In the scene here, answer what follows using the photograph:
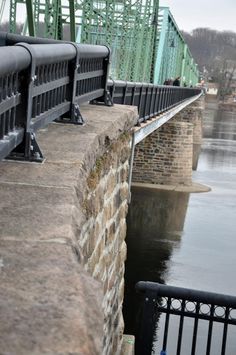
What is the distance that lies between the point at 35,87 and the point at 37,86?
0.08 meters

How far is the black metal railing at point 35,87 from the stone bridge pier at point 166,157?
24.6m

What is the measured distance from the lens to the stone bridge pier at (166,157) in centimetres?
3137

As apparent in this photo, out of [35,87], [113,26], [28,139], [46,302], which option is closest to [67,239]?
[46,302]

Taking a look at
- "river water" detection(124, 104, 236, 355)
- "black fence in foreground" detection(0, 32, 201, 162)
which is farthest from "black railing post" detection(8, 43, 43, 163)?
"river water" detection(124, 104, 236, 355)

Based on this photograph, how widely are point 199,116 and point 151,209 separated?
112ft

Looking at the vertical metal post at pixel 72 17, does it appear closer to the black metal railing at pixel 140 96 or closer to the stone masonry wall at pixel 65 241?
the black metal railing at pixel 140 96

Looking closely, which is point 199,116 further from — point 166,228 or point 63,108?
point 63,108

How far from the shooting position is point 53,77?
16.2ft

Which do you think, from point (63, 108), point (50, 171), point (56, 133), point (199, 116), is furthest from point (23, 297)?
point (199, 116)

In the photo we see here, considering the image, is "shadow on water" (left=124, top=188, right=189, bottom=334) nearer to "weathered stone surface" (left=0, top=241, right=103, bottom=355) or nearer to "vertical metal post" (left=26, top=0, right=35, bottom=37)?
"vertical metal post" (left=26, top=0, right=35, bottom=37)

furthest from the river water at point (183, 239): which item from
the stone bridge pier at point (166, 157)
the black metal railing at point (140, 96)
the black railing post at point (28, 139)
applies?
the black railing post at point (28, 139)

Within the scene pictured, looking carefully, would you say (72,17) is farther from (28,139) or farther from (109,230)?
(28,139)

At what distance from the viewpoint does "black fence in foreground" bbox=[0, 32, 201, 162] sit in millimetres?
3555

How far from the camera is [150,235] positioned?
21000mm
